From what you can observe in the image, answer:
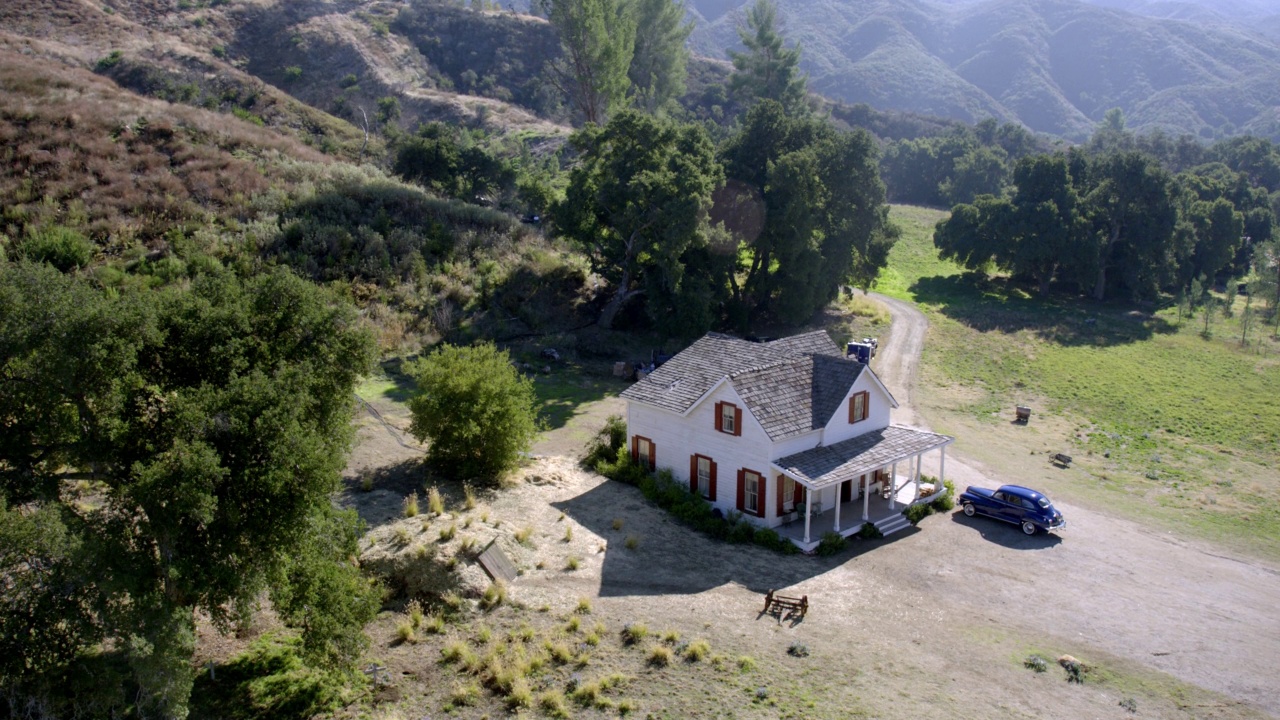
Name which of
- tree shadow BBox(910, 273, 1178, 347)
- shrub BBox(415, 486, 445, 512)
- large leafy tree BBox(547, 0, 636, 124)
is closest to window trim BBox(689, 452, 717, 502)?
shrub BBox(415, 486, 445, 512)

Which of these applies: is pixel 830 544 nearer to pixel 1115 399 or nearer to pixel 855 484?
pixel 855 484

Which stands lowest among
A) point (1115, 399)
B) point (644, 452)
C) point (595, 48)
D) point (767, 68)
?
point (1115, 399)

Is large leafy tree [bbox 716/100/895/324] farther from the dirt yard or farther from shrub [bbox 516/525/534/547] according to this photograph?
shrub [bbox 516/525/534/547]

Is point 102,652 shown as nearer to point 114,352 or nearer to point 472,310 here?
point 114,352

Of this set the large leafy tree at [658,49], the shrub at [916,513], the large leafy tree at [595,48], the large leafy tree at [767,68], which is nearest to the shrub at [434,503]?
the shrub at [916,513]

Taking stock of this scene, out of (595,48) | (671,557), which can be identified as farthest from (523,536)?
(595,48)

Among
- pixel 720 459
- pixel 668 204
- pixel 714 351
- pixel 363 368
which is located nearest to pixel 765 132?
pixel 668 204
